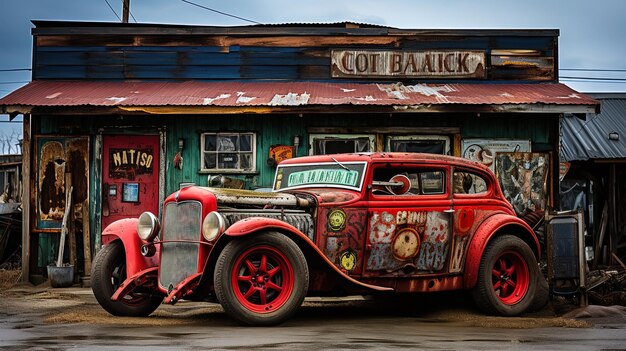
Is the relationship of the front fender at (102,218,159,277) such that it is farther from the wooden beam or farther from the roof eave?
the wooden beam

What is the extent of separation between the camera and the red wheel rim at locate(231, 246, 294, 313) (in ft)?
27.2

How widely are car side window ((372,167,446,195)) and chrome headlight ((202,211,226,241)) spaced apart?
170 cm

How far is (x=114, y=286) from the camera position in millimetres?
9672

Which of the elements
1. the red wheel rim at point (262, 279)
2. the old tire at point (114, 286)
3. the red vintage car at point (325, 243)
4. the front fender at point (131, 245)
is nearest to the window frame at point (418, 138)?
the red vintage car at point (325, 243)

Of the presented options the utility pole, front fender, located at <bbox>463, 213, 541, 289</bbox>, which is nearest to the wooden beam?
front fender, located at <bbox>463, 213, 541, 289</bbox>

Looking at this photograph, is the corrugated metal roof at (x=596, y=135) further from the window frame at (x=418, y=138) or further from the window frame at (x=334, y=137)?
the window frame at (x=334, y=137)

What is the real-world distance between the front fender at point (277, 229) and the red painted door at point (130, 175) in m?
6.86

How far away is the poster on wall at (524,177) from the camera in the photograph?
1509cm

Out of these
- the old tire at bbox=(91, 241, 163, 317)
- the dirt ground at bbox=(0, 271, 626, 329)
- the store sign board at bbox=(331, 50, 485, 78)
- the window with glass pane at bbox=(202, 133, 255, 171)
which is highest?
the store sign board at bbox=(331, 50, 485, 78)

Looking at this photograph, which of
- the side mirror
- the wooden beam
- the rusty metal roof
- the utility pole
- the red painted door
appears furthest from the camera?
the utility pole

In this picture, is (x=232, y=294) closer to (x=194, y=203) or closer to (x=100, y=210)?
(x=194, y=203)

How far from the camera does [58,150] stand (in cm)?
1503

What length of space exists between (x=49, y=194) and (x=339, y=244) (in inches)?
291

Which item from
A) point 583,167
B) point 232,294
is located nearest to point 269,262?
point 232,294
